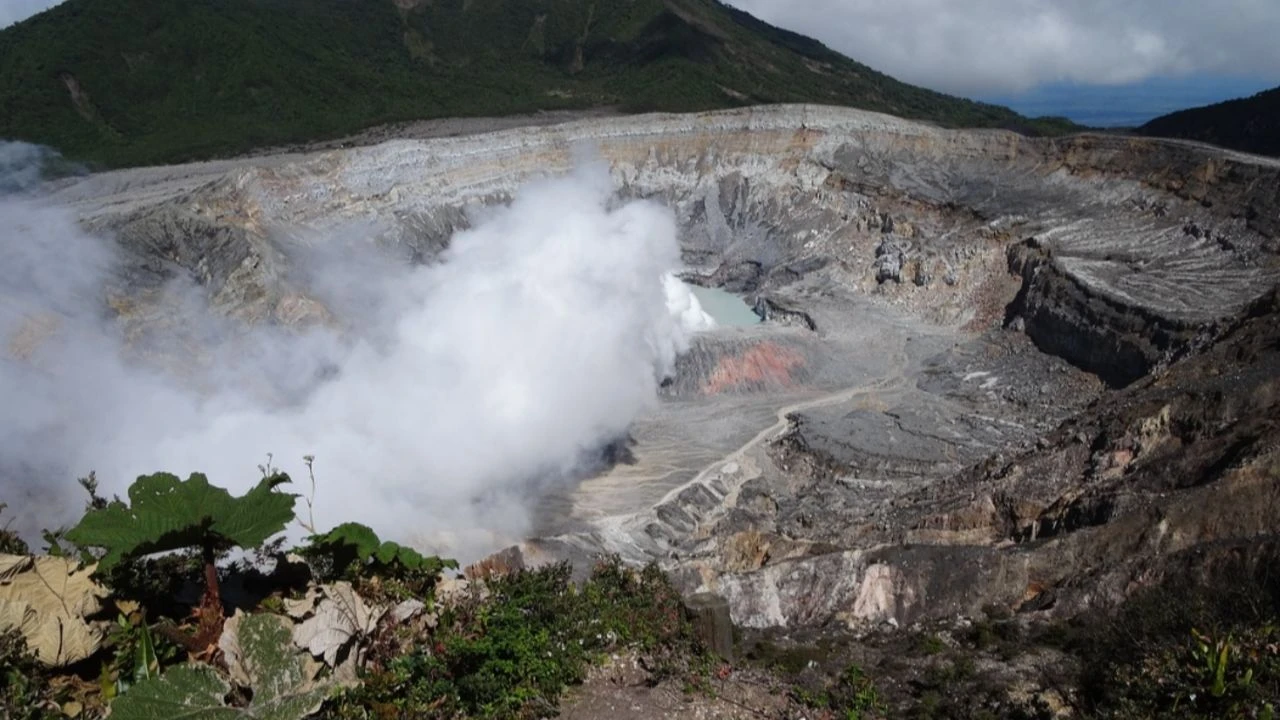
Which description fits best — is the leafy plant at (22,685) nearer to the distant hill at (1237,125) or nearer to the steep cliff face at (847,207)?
the steep cliff face at (847,207)

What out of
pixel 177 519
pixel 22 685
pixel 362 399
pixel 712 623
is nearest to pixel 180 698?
pixel 22 685

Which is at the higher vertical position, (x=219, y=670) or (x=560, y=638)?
(x=219, y=670)

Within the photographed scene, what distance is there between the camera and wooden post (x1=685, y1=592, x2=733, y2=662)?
487 inches

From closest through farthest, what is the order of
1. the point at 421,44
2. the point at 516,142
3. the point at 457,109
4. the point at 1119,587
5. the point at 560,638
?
the point at 560,638 < the point at 1119,587 < the point at 516,142 < the point at 457,109 < the point at 421,44

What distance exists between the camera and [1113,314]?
4594 centimetres

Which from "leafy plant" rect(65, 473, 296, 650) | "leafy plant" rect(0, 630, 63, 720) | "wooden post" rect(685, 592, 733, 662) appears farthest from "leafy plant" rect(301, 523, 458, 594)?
"wooden post" rect(685, 592, 733, 662)

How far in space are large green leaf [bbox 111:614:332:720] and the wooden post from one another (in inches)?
202

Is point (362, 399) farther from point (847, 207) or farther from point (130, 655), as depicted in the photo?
point (847, 207)

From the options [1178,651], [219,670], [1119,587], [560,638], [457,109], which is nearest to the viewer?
[219,670]

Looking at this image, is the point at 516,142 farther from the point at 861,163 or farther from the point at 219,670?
the point at 219,670

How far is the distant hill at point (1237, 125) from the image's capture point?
79.2 meters

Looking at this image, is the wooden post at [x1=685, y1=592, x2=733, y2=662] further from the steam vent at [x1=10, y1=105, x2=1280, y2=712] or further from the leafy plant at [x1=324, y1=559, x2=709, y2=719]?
the steam vent at [x1=10, y1=105, x2=1280, y2=712]

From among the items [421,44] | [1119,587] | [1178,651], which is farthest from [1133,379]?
[421,44]

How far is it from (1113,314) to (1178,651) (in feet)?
121
